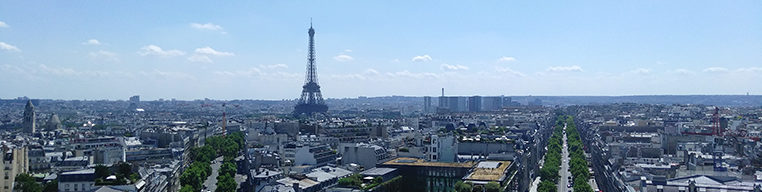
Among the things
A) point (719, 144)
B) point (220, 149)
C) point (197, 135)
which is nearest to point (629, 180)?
point (719, 144)

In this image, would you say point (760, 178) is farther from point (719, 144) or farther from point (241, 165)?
point (241, 165)

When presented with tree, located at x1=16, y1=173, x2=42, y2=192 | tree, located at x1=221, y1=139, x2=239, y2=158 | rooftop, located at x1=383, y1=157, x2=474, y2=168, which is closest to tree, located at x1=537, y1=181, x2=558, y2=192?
rooftop, located at x1=383, y1=157, x2=474, y2=168

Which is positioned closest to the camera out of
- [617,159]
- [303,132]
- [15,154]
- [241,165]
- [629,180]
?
[629,180]

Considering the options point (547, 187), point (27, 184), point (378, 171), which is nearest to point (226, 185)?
point (27, 184)

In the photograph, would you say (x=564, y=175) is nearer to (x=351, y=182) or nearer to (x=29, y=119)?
(x=351, y=182)

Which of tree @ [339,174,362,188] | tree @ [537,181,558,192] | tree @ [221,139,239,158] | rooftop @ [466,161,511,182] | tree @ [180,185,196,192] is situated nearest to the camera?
tree @ [339,174,362,188]

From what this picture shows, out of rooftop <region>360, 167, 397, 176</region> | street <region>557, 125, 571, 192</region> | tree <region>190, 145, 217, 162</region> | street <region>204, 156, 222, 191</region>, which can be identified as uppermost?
rooftop <region>360, 167, 397, 176</region>

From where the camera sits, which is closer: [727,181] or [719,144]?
[727,181]

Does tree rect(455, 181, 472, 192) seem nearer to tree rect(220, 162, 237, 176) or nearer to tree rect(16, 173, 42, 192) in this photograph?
tree rect(220, 162, 237, 176)

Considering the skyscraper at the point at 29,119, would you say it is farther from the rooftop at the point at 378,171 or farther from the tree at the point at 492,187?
the tree at the point at 492,187
